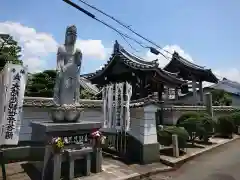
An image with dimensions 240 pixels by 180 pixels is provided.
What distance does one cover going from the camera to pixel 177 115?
18609mm

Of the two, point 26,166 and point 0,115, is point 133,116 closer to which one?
point 26,166

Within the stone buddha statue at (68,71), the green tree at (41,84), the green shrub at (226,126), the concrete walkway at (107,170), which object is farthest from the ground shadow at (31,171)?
the green shrub at (226,126)

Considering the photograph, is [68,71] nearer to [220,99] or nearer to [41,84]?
[41,84]

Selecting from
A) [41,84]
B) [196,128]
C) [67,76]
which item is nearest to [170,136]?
[196,128]

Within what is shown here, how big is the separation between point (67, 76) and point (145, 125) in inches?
143

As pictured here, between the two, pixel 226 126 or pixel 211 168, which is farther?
pixel 226 126

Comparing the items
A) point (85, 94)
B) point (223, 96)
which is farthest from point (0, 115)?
point (223, 96)

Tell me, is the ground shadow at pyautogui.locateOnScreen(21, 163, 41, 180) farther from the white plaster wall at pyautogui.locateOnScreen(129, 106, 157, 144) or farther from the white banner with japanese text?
the white plaster wall at pyautogui.locateOnScreen(129, 106, 157, 144)

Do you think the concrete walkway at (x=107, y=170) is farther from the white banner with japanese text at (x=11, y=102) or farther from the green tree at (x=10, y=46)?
the green tree at (x=10, y=46)

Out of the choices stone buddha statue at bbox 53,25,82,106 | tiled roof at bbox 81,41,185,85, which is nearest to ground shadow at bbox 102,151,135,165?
stone buddha statue at bbox 53,25,82,106

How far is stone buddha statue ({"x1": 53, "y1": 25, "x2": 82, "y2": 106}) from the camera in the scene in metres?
7.80

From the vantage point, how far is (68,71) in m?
7.92

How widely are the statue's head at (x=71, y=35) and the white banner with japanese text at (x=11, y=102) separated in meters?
2.02

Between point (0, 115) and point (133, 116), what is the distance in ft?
17.5
